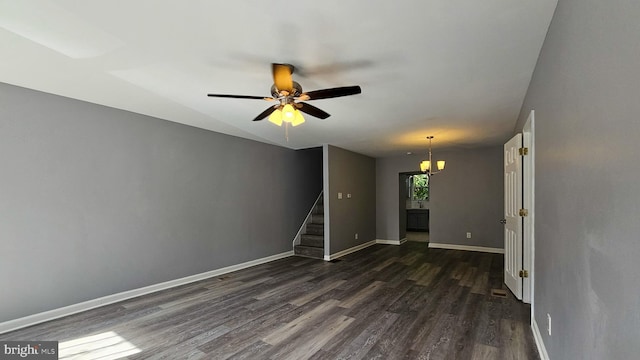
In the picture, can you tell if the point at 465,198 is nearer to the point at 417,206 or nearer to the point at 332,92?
the point at 417,206

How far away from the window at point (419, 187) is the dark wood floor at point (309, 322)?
6238 mm

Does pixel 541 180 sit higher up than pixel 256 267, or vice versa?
pixel 541 180

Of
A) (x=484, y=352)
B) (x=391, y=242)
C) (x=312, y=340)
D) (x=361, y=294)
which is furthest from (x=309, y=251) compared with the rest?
(x=484, y=352)

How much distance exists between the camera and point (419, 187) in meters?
10.9

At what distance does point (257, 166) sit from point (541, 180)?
4434 millimetres

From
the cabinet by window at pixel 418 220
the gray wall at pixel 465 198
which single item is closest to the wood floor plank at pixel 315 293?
the gray wall at pixel 465 198

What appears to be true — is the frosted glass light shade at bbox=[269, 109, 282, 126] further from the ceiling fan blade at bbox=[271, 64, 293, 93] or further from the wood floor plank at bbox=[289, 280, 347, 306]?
the wood floor plank at bbox=[289, 280, 347, 306]

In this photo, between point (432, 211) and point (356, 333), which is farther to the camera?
point (432, 211)

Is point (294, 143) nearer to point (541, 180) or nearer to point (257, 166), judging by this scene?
point (257, 166)

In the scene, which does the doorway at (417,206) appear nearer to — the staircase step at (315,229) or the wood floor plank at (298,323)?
the staircase step at (315,229)

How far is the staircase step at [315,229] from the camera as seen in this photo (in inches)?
257

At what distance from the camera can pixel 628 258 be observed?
35.4 inches

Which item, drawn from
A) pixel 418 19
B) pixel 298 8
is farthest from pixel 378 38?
pixel 298 8

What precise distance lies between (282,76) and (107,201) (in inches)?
110
